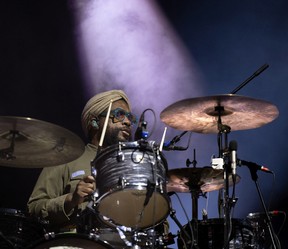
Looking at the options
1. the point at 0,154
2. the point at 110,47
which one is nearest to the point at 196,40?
the point at 110,47

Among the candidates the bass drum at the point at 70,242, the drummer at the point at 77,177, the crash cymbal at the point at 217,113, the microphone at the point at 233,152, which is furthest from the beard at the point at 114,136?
the bass drum at the point at 70,242

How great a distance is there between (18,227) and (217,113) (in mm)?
1799

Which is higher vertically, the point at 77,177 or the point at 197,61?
the point at 197,61

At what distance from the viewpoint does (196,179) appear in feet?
14.1

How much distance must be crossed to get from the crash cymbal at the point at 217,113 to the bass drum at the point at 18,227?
1423 mm

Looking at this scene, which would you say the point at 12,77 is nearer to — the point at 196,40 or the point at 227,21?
the point at 196,40

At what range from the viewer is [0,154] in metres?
3.49

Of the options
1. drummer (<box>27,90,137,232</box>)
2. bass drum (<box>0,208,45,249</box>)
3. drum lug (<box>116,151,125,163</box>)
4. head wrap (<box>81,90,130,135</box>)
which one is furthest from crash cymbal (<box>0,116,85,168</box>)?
head wrap (<box>81,90,130,135</box>)

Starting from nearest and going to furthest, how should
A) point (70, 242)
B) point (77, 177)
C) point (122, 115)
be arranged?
1. point (70, 242)
2. point (77, 177)
3. point (122, 115)

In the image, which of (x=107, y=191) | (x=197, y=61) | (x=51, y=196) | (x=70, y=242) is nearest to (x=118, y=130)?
(x=51, y=196)

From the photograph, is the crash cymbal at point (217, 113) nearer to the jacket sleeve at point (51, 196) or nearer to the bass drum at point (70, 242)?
the jacket sleeve at point (51, 196)

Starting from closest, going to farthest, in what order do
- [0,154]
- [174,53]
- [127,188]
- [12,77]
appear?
[127,188] < [0,154] < [12,77] < [174,53]

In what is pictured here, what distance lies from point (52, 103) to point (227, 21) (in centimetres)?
197

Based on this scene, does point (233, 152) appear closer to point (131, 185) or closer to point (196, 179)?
point (196, 179)
